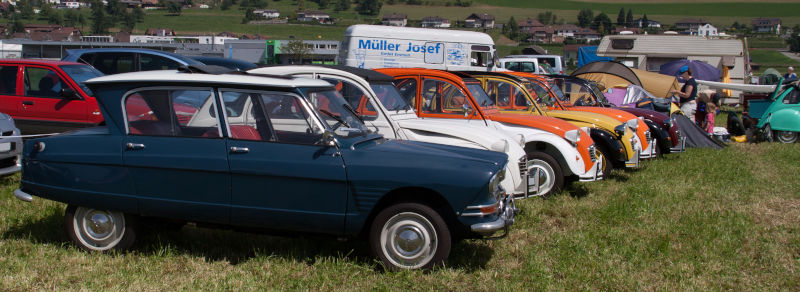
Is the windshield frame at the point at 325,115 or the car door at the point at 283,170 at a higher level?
the windshield frame at the point at 325,115

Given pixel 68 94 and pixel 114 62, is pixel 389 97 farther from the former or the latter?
Result: pixel 114 62

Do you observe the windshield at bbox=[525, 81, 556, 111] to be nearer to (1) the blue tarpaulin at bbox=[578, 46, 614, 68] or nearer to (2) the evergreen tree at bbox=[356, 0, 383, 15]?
(1) the blue tarpaulin at bbox=[578, 46, 614, 68]

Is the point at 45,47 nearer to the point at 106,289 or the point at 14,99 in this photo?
the point at 14,99

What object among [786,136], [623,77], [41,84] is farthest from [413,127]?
[623,77]

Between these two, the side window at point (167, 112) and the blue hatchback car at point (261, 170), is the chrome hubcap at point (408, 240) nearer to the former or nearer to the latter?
the blue hatchback car at point (261, 170)

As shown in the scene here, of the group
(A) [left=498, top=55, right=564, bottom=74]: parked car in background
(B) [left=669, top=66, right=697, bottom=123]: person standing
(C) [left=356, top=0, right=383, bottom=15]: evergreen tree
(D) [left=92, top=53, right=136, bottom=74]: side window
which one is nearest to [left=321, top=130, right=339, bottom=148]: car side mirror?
(D) [left=92, top=53, right=136, bottom=74]: side window

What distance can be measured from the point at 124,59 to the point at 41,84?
443cm

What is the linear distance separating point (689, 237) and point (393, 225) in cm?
334

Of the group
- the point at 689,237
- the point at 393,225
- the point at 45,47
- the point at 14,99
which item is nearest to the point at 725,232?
the point at 689,237

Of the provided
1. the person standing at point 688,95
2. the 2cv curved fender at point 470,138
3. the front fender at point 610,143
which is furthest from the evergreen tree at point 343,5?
the 2cv curved fender at point 470,138

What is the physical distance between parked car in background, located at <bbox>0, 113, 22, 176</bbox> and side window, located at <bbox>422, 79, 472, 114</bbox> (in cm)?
490

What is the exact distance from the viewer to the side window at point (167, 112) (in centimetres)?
548

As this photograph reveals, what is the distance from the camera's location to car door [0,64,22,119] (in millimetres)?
10094

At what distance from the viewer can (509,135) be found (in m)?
8.04
